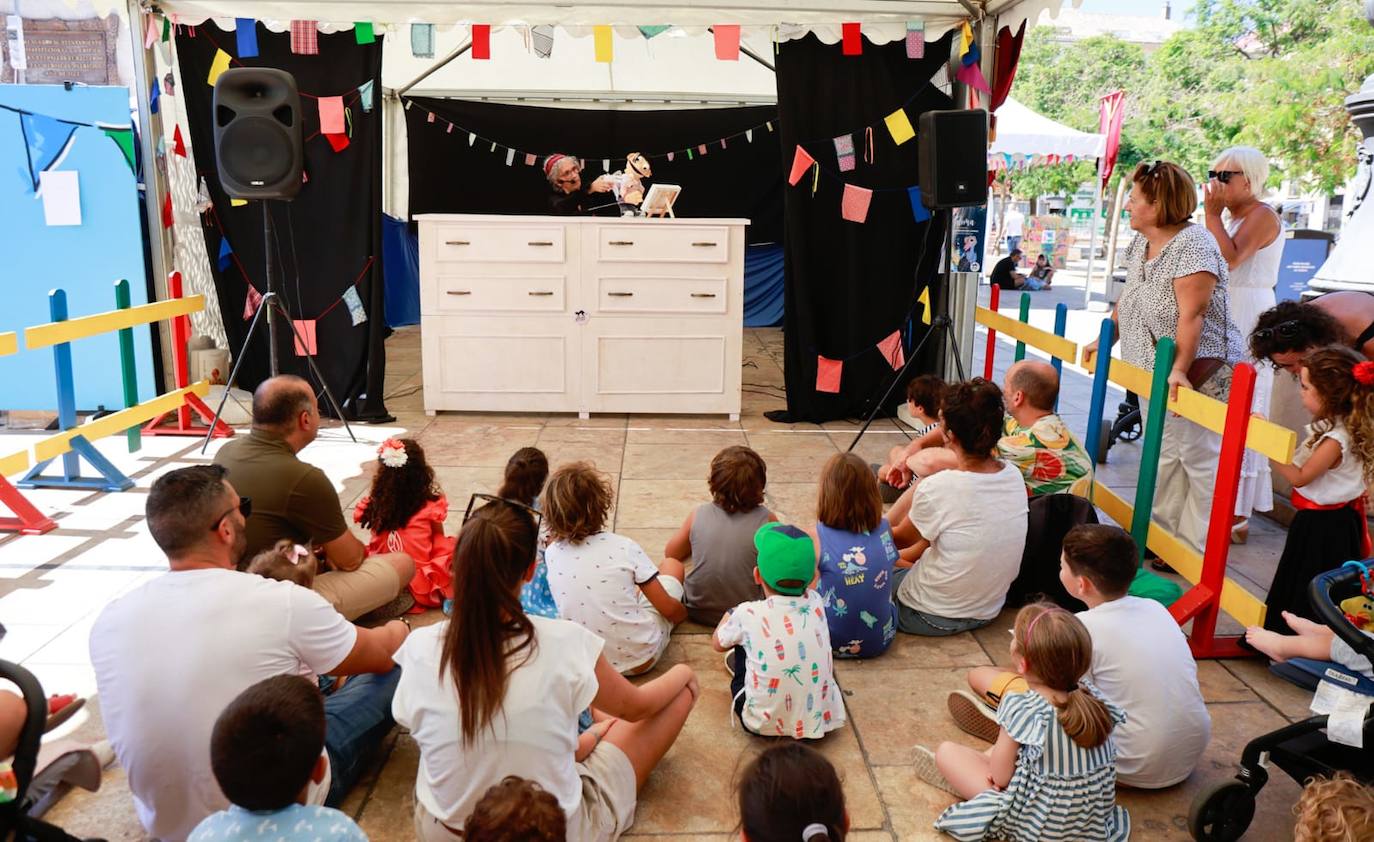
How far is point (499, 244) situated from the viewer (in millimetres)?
5730

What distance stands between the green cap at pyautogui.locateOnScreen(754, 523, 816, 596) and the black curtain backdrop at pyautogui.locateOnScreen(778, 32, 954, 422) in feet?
12.0

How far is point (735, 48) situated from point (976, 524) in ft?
11.6

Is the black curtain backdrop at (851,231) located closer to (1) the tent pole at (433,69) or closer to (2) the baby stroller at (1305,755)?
(1) the tent pole at (433,69)

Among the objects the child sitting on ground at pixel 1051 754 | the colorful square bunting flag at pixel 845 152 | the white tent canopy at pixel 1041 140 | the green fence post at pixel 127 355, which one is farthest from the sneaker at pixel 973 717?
the white tent canopy at pixel 1041 140

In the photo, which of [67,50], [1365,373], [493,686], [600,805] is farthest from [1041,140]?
[67,50]

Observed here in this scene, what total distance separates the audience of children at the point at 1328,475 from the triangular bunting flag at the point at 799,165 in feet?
11.2

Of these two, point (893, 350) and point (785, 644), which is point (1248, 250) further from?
point (785, 644)

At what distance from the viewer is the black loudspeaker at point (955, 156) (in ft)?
16.4

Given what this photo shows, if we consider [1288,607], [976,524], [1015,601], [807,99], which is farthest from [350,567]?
[807,99]

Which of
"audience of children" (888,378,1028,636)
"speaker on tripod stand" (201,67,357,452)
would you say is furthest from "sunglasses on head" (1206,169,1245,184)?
"speaker on tripod stand" (201,67,357,452)

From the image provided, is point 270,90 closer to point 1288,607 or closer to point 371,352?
point 371,352

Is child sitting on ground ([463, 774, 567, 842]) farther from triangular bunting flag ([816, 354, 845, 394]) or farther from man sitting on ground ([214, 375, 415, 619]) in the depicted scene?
triangular bunting flag ([816, 354, 845, 394])

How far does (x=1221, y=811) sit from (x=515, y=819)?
1581mm

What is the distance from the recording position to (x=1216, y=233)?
4262mm
